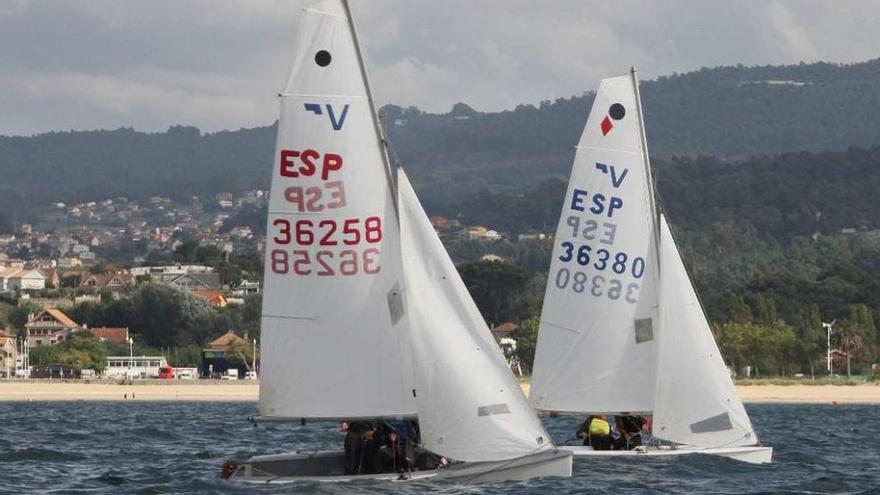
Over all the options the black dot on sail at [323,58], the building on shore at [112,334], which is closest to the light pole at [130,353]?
the building on shore at [112,334]

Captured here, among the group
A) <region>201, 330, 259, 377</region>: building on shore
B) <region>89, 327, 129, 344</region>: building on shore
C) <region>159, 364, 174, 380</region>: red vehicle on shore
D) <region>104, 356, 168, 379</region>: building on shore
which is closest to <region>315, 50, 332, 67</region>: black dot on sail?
<region>159, 364, 174, 380</region>: red vehicle on shore

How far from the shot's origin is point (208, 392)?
98.8 meters

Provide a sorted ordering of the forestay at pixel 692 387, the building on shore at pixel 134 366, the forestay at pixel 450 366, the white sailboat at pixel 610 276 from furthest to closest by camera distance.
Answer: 1. the building on shore at pixel 134 366
2. the white sailboat at pixel 610 276
3. the forestay at pixel 692 387
4. the forestay at pixel 450 366

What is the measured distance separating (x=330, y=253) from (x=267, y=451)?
15690mm

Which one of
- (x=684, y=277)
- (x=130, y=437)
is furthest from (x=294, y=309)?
(x=130, y=437)

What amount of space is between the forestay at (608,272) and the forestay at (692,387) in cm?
103

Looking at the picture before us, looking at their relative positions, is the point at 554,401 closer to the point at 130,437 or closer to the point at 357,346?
the point at 357,346

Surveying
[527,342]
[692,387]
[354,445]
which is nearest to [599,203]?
[692,387]

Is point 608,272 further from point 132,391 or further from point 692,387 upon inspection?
point 132,391

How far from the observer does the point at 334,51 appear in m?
26.9

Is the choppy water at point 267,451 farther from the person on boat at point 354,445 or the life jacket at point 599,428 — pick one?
the life jacket at point 599,428

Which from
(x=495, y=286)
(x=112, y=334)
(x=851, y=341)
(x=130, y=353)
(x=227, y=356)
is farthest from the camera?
→ (x=495, y=286)

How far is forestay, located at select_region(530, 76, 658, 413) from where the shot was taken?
35906 millimetres

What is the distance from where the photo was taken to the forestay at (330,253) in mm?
27047
